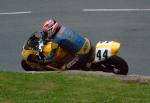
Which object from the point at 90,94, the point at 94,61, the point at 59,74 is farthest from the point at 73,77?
the point at 94,61

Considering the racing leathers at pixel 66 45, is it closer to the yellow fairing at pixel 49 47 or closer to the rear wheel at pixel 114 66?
the yellow fairing at pixel 49 47

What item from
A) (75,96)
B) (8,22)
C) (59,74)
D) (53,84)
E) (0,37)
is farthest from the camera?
(8,22)

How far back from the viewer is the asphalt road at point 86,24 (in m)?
15.8

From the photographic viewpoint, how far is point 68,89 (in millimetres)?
10477

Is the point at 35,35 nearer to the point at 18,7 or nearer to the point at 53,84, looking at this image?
the point at 53,84

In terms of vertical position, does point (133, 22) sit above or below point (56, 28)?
below

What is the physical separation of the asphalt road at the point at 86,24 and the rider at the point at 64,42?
1.43 m

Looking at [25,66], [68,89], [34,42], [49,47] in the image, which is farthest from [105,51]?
[68,89]

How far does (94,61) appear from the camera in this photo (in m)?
13.7

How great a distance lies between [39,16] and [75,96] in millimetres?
Answer: 9736

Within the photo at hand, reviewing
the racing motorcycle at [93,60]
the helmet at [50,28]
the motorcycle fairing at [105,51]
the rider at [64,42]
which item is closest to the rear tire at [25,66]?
the racing motorcycle at [93,60]

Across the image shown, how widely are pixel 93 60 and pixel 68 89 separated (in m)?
3.31

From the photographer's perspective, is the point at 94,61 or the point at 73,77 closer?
the point at 73,77

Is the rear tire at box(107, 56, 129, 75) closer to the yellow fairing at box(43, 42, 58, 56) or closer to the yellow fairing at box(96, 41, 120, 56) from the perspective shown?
the yellow fairing at box(96, 41, 120, 56)
